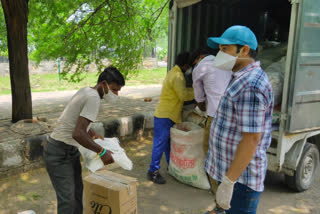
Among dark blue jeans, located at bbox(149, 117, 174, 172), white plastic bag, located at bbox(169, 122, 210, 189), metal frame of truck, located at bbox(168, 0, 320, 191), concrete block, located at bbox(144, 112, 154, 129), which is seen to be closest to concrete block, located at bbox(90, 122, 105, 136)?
concrete block, located at bbox(144, 112, 154, 129)

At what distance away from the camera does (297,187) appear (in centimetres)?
371

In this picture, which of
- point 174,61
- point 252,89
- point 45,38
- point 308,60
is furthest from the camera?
point 45,38

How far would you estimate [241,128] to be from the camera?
1677mm

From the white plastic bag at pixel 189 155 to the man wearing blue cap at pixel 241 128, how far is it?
1.60 meters

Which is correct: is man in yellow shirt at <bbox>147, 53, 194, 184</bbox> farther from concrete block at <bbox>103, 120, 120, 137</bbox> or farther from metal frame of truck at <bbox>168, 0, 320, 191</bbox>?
concrete block at <bbox>103, 120, 120, 137</bbox>

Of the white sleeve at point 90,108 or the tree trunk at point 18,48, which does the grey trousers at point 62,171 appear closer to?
the white sleeve at point 90,108

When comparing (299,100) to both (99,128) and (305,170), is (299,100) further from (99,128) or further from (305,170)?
(99,128)

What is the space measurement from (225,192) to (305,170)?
2461 millimetres

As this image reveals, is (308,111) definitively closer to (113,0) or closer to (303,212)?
(303,212)

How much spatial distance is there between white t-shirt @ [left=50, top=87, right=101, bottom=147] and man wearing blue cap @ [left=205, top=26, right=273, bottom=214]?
0.88m

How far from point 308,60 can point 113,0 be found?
4456 millimetres

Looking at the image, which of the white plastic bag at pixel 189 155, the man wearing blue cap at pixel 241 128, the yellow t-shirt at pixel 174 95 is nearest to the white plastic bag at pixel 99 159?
the man wearing blue cap at pixel 241 128

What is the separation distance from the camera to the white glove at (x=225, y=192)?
1.77 m

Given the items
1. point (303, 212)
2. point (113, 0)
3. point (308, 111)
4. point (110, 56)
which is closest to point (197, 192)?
point (303, 212)
